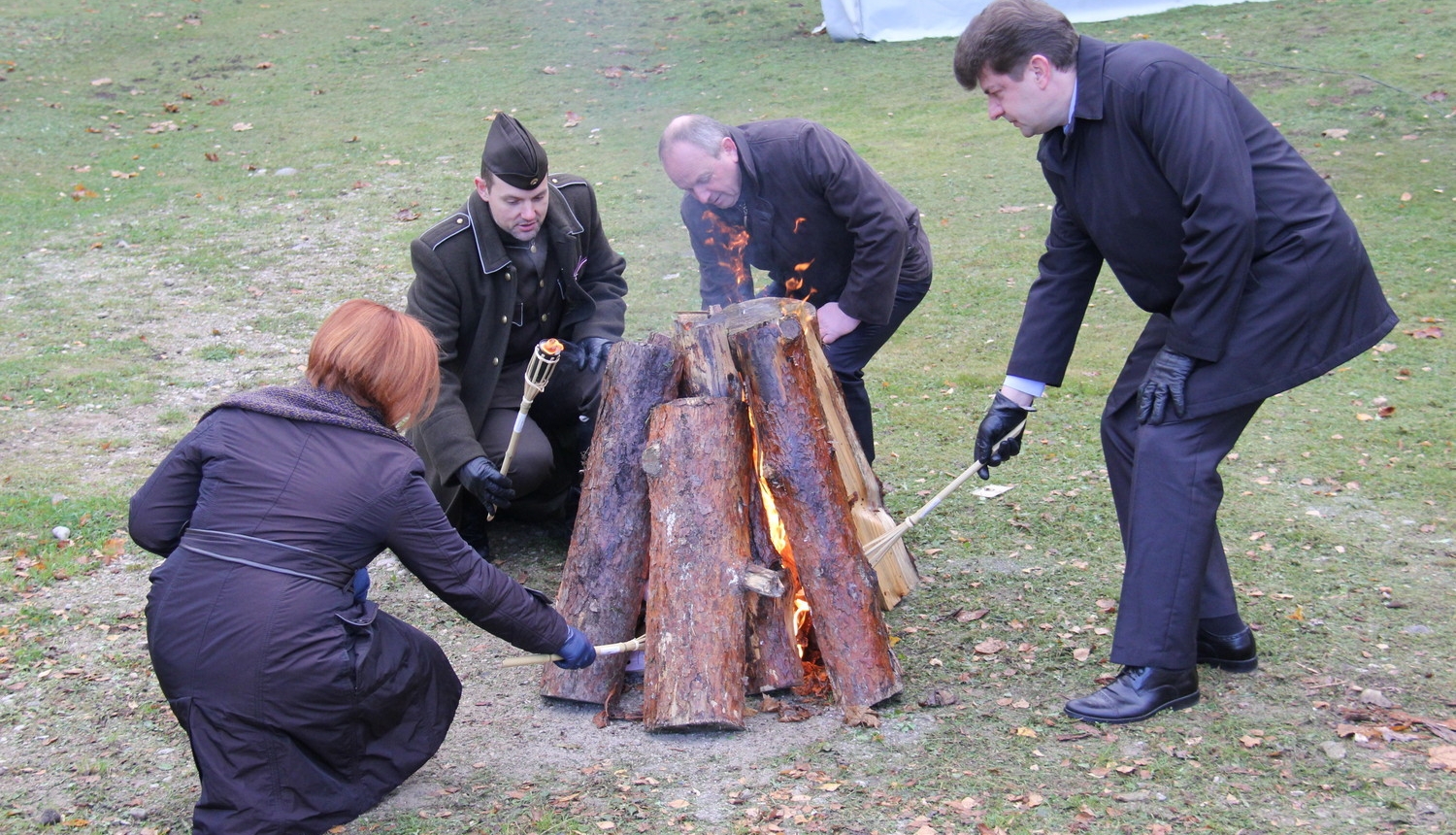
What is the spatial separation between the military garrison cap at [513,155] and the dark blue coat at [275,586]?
1.45 metres

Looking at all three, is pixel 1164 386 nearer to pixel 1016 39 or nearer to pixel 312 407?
pixel 1016 39

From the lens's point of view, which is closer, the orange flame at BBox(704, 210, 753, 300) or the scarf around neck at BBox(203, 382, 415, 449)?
the scarf around neck at BBox(203, 382, 415, 449)

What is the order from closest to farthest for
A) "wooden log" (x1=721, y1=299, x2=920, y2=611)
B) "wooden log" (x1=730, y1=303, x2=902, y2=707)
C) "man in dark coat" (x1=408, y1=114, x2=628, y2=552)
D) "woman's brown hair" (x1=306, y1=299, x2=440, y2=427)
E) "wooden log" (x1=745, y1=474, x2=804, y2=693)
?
"woman's brown hair" (x1=306, y1=299, x2=440, y2=427), "wooden log" (x1=730, y1=303, x2=902, y2=707), "wooden log" (x1=745, y1=474, x2=804, y2=693), "wooden log" (x1=721, y1=299, x2=920, y2=611), "man in dark coat" (x1=408, y1=114, x2=628, y2=552)

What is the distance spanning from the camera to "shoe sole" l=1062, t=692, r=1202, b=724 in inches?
126

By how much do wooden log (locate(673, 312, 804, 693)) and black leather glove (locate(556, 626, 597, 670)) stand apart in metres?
0.54

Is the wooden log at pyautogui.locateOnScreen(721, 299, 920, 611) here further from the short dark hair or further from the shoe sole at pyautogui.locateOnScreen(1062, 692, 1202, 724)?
the short dark hair

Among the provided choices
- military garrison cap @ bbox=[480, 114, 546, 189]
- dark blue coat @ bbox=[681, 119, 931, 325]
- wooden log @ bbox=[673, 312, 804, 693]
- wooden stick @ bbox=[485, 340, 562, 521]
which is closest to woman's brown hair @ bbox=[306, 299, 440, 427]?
wooden log @ bbox=[673, 312, 804, 693]

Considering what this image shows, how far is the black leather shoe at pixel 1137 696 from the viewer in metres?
3.21

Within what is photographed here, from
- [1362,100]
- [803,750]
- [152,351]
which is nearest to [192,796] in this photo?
[803,750]

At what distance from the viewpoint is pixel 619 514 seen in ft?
11.9

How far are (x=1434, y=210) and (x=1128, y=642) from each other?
6.06 m

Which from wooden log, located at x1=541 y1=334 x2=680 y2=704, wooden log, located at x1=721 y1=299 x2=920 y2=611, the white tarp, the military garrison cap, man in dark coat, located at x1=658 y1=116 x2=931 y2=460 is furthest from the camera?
the white tarp

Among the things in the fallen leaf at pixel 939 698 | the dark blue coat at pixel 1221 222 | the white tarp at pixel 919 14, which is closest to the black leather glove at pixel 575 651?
the fallen leaf at pixel 939 698

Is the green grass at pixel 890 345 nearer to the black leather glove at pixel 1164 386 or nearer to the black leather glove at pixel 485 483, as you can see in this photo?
the black leather glove at pixel 1164 386
